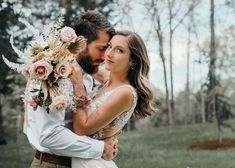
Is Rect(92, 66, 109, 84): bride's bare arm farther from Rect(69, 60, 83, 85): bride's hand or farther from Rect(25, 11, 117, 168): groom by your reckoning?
Rect(69, 60, 83, 85): bride's hand

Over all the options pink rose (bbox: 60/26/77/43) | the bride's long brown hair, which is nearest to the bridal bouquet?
pink rose (bbox: 60/26/77/43)

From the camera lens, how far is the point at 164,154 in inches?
754

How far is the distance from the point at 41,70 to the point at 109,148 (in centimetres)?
74

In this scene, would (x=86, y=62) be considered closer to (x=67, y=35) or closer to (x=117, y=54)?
(x=117, y=54)

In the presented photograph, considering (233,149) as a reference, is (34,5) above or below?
above

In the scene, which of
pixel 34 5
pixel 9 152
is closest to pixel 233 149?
pixel 9 152

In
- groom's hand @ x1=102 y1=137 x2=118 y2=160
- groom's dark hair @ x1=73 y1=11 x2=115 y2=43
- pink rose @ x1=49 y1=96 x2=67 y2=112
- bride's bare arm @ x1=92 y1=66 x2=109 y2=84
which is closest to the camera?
pink rose @ x1=49 y1=96 x2=67 y2=112

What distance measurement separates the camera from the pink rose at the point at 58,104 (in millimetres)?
3303

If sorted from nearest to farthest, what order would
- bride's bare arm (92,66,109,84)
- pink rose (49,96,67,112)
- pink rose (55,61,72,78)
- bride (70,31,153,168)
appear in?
pink rose (49,96,67,112)
pink rose (55,61,72,78)
bride (70,31,153,168)
bride's bare arm (92,66,109,84)

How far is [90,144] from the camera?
353 cm

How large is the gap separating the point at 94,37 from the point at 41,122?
0.75 metres

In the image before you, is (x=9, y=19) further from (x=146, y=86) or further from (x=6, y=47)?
(x=146, y=86)

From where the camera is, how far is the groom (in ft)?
11.3

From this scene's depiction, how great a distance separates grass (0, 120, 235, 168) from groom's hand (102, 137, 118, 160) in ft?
39.0
